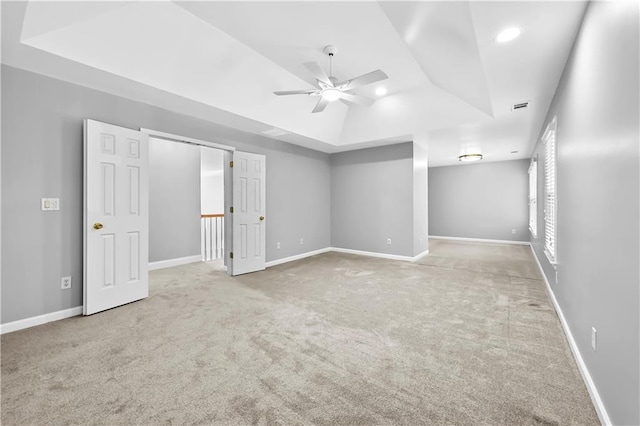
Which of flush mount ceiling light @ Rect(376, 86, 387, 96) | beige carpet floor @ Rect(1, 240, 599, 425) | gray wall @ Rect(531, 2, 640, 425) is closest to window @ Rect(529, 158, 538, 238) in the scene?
beige carpet floor @ Rect(1, 240, 599, 425)

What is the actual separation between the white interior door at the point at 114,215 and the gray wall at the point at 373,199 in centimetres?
441

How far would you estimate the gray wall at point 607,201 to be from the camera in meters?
1.25

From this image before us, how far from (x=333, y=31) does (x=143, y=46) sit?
1982mm

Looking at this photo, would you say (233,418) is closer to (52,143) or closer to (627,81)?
(627,81)

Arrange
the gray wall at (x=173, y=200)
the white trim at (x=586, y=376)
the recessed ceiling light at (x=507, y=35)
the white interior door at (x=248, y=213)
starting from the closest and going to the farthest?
the white trim at (x=586, y=376) < the recessed ceiling light at (x=507, y=35) < the white interior door at (x=248, y=213) < the gray wall at (x=173, y=200)

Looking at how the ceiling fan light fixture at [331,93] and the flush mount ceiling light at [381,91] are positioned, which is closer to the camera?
the ceiling fan light fixture at [331,93]

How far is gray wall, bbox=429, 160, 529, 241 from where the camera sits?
829 centimetres

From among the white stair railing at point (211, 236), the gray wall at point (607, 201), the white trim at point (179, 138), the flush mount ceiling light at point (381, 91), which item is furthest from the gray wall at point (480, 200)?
the white trim at point (179, 138)

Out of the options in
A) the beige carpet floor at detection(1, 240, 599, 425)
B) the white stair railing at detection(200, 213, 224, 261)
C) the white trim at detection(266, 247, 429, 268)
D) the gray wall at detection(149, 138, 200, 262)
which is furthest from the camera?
the white stair railing at detection(200, 213, 224, 261)

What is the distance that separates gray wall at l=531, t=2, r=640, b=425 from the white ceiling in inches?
21.0

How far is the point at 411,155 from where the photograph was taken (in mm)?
5945

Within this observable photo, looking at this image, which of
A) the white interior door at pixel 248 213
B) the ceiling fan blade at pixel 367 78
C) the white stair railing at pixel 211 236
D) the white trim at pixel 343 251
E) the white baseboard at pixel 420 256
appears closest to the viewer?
the ceiling fan blade at pixel 367 78

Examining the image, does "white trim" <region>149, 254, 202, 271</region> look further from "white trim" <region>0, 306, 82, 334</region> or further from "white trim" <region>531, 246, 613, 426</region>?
→ "white trim" <region>531, 246, 613, 426</region>

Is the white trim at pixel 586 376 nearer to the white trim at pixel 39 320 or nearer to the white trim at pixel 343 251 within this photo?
the white trim at pixel 343 251
